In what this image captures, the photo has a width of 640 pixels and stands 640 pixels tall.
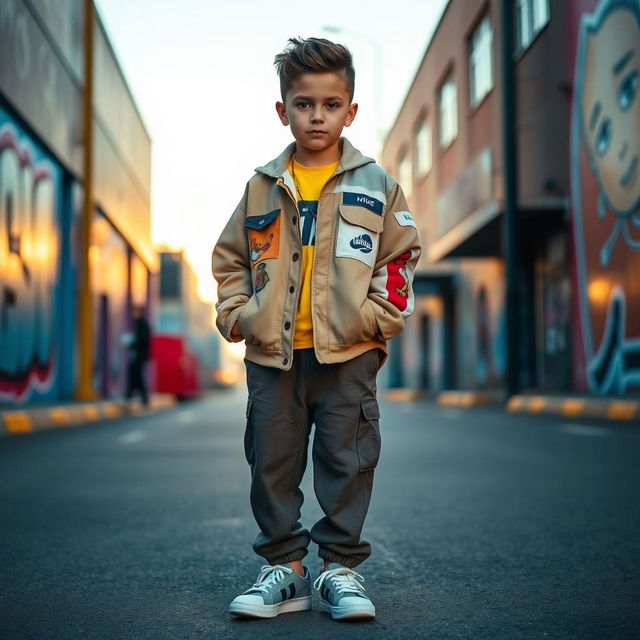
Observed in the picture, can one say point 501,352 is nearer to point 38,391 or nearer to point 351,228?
point 38,391

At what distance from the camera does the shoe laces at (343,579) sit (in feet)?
8.94

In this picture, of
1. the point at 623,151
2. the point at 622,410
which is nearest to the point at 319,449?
the point at 622,410

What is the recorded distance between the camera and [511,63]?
18547 millimetres

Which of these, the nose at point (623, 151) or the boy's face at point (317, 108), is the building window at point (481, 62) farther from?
the boy's face at point (317, 108)

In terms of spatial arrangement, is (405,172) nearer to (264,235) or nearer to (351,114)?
(351,114)

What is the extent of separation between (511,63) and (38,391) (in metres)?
10.8

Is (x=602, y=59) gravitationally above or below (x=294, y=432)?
above

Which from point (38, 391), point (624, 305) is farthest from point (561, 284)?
point (38, 391)

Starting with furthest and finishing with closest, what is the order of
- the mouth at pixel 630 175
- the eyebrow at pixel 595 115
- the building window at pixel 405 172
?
the building window at pixel 405 172 < the eyebrow at pixel 595 115 < the mouth at pixel 630 175

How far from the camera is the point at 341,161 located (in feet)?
9.50

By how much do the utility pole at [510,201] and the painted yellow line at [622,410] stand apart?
Answer: 16.8 feet

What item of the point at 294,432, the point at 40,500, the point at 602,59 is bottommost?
the point at 40,500

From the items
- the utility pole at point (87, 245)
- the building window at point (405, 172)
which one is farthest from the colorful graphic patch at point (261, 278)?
the building window at point (405, 172)

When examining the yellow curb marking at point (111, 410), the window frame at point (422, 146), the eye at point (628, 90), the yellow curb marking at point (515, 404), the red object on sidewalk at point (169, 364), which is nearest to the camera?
the eye at point (628, 90)
